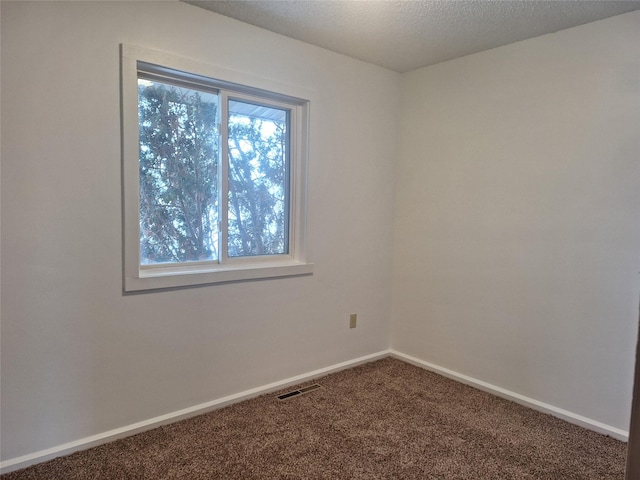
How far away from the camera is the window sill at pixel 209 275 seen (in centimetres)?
216

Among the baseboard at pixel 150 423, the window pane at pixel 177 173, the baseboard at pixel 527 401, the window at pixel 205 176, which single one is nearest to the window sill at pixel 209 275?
the window at pixel 205 176

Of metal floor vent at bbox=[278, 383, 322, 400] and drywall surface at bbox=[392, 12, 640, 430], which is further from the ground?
drywall surface at bbox=[392, 12, 640, 430]

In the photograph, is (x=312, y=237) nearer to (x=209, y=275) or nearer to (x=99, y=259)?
(x=209, y=275)

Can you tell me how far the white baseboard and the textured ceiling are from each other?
2293 mm

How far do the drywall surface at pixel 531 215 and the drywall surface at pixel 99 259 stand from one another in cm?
88

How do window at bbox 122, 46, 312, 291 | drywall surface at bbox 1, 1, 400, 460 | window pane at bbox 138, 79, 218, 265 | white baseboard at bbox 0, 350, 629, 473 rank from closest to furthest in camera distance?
drywall surface at bbox 1, 1, 400, 460 < white baseboard at bbox 0, 350, 629, 473 < window at bbox 122, 46, 312, 291 < window pane at bbox 138, 79, 218, 265

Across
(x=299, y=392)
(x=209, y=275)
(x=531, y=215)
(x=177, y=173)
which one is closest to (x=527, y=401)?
(x=531, y=215)

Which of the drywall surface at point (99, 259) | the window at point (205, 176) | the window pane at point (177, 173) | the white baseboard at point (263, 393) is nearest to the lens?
the drywall surface at point (99, 259)

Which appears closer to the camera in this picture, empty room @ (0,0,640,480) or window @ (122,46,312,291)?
→ empty room @ (0,0,640,480)

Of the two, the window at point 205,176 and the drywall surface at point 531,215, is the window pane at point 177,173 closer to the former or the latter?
the window at point 205,176

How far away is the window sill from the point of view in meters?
2.16

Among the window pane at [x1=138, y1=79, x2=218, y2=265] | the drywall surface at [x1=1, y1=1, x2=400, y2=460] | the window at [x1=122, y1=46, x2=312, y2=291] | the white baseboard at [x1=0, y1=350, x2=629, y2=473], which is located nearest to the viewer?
the drywall surface at [x1=1, y1=1, x2=400, y2=460]

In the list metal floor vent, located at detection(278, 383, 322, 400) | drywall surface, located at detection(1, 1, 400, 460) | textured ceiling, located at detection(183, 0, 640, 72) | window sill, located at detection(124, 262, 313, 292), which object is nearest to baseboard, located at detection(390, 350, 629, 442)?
metal floor vent, located at detection(278, 383, 322, 400)

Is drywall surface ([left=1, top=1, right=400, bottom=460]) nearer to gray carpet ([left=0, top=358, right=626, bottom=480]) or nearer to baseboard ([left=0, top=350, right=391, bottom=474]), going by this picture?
baseboard ([left=0, top=350, right=391, bottom=474])
